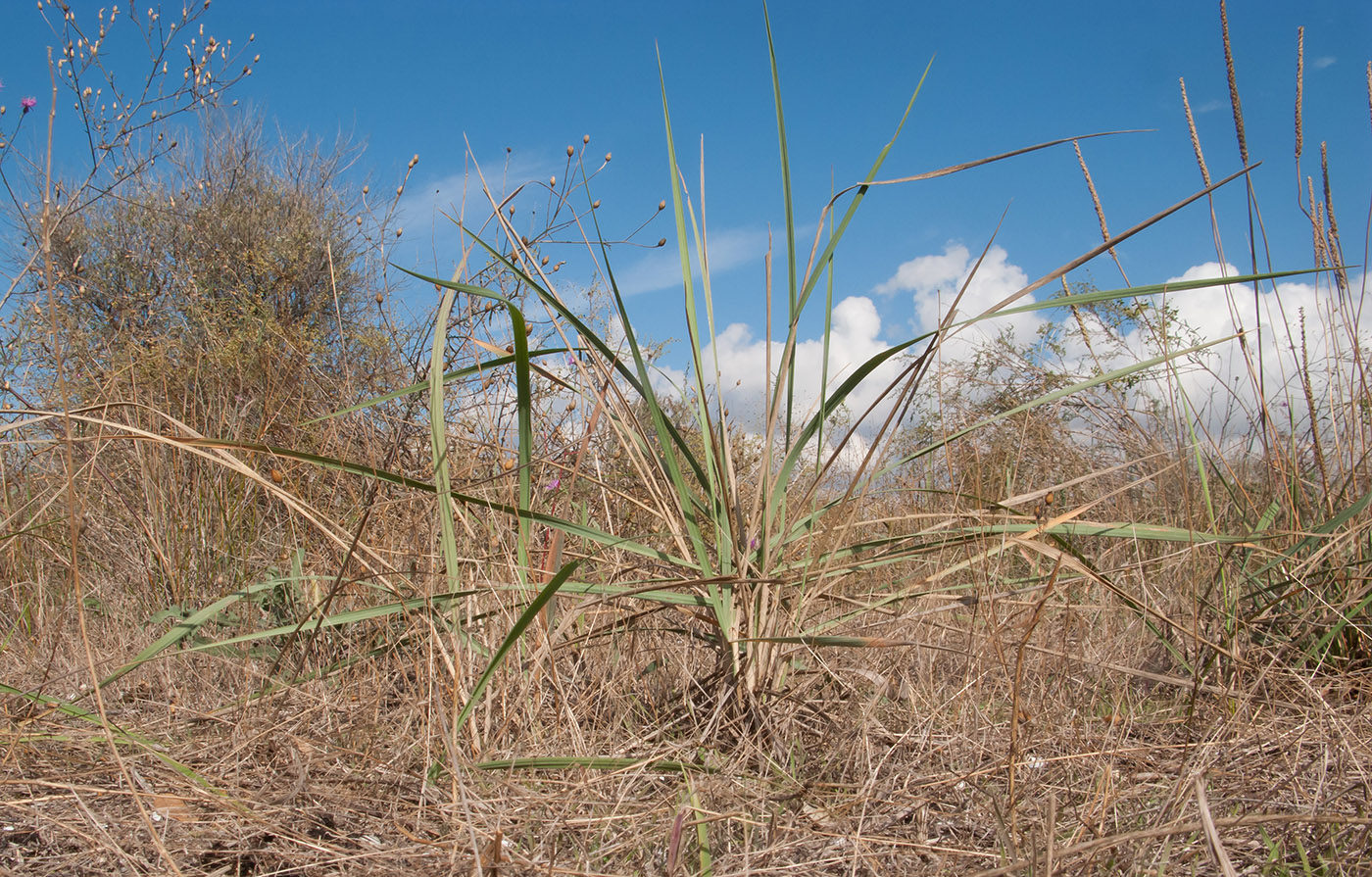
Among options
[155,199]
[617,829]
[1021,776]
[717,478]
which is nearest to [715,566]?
[717,478]

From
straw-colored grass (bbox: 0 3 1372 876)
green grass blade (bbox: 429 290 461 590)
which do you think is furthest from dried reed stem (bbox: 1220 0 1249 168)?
green grass blade (bbox: 429 290 461 590)

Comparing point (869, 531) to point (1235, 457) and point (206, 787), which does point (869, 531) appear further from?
point (206, 787)

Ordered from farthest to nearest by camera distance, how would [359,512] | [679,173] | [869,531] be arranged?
1. [869,531]
2. [359,512]
3. [679,173]

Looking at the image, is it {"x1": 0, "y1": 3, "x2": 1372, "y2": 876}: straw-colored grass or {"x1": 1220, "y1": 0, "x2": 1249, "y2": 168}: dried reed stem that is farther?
{"x1": 1220, "y1": 0, "x2": 1249, "y2": 168}: dried reed stem

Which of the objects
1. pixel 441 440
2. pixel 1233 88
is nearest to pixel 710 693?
pixel 441 440

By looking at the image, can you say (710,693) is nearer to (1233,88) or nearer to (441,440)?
(441,440)

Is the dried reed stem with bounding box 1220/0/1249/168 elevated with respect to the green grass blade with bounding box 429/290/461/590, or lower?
elevated

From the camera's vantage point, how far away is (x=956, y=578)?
2.21m

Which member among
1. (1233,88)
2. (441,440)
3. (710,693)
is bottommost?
(710,693)

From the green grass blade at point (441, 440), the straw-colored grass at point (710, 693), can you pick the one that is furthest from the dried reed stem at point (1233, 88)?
the green grass blade at point (441, 440)

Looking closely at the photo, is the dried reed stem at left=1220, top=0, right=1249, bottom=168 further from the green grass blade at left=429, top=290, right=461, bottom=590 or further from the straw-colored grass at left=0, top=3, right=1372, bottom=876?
the green grass blade at left=429, top=290, right=461, bottom=590

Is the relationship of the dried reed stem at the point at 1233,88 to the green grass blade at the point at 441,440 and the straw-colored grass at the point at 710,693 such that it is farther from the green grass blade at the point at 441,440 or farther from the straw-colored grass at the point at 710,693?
the green grass blade at the point at 441,440

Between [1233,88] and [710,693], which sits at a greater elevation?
Answer: [1233,88]

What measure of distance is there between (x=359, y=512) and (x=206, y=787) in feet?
3.68
